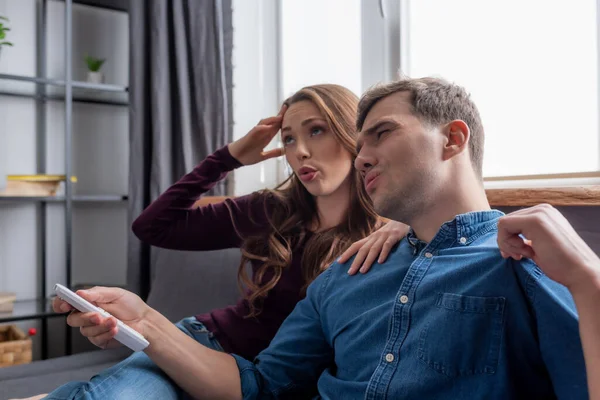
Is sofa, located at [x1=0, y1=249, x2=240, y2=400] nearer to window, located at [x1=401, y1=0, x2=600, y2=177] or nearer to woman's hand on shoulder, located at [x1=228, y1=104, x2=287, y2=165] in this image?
woman's hand on shoulder, located at [x1=228, y1=104, x2=287, y2=165]

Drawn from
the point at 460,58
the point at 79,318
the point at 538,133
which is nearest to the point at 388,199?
the point at 79,318

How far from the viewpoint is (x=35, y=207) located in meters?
2.71

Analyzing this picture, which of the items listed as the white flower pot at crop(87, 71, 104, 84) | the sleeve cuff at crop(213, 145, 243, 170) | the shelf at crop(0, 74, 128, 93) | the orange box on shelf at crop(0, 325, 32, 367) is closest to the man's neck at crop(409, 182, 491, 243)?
the sleeve cuff at crop(213, 145, 243, 170)

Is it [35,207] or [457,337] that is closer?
[457,337]

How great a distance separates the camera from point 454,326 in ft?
2.54

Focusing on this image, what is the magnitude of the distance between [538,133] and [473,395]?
992 mm

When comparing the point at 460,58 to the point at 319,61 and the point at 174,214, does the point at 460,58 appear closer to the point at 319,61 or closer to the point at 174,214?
the point at 319,61

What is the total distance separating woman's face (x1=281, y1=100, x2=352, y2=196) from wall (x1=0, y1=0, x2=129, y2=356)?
1.78m

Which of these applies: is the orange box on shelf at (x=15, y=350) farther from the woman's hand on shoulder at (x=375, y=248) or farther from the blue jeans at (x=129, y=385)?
the woman's hand on shoulder at (x=375, y=248)

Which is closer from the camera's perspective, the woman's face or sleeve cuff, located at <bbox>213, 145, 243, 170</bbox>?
the woman's face

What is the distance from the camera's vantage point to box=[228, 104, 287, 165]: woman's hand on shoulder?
1.59 meters

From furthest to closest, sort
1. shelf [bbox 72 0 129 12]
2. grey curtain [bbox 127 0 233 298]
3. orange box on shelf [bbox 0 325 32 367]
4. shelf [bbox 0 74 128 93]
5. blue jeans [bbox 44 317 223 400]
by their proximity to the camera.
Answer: shelf [bbox 72 0 129 12], grey curtain [bbox 127 0 233 298], shelf [bbox 0 74 128 93], orange box on shelf [bbox 0 325 32 367], blue jeans [bbox 44 317 223 400]

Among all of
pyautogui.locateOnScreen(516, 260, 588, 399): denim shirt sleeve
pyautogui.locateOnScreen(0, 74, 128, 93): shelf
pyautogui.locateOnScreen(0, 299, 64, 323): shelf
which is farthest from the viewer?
pyautogui.locateOnScreen(0, 74, 128, 93): shelf

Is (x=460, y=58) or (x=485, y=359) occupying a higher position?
(x=460, y=58)
